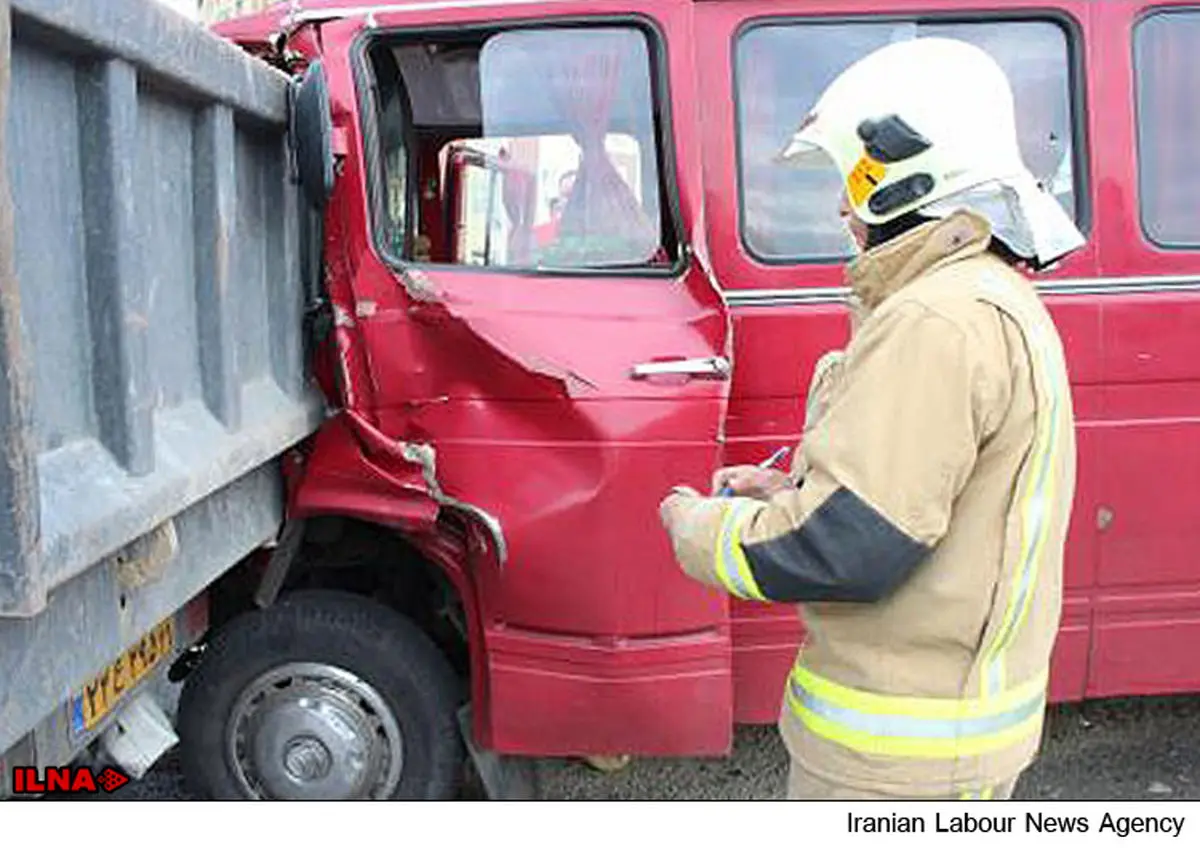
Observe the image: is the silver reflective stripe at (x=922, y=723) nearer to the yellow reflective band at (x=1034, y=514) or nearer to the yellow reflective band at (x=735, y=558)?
the yellow reflective band at (x=1034, y=514)

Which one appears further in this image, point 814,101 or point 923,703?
point 814,101

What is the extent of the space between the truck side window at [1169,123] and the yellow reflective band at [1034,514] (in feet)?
5.53

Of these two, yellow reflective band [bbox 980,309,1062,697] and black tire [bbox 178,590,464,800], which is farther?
black tire [bbox 178,590,464,800]

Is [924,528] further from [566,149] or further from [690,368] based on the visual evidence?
[566,149]

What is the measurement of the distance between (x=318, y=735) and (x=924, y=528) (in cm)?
201

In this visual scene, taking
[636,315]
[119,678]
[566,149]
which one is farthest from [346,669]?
[566,149]

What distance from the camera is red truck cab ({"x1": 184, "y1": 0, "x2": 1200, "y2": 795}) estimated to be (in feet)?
9.76

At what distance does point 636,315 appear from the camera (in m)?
2.99

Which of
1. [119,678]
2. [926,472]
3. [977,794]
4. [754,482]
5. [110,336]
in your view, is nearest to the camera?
[926,472]

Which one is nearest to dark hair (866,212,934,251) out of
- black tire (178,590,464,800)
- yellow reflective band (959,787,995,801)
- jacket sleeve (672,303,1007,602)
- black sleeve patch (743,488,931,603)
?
jacket sleeve (672,303,1007,602)

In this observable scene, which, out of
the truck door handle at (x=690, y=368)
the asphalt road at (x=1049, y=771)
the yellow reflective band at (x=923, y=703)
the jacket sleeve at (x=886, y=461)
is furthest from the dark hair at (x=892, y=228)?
the asphalt road at (x=1049, y=771)

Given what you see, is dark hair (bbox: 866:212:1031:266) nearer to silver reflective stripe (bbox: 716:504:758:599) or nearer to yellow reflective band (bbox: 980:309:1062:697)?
yellow reflective band (bbox: 980:309:1062:697)

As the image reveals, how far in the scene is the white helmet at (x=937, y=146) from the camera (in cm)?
182
